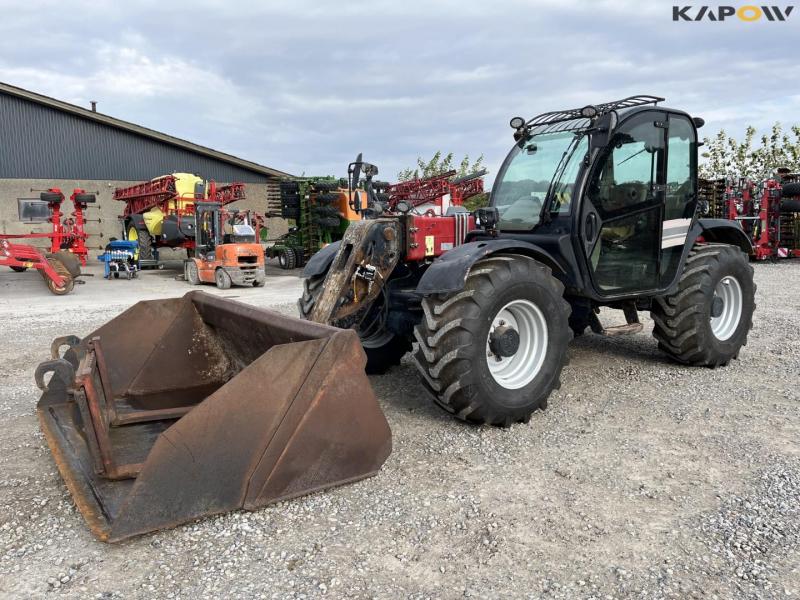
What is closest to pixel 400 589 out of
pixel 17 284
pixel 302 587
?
pixel 302 587

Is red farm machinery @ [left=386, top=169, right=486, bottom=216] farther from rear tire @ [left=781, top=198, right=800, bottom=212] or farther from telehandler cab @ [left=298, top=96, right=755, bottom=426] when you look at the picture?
telehandler cab @ [left=298, top=96, right=755, bottom=426]

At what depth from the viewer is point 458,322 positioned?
3736 millimetres

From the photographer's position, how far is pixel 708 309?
5340 millimetres

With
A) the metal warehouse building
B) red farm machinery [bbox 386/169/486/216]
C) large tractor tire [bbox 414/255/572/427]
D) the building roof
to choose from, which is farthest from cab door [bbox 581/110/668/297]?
the building roof

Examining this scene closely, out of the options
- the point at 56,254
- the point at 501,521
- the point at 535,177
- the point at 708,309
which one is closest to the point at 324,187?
the point at 56,254

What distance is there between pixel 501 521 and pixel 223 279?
11.0 metres

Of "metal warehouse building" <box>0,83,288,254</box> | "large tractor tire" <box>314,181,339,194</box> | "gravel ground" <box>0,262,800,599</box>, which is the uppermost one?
"metal warehouse building" <box>0,83,288,254</box>

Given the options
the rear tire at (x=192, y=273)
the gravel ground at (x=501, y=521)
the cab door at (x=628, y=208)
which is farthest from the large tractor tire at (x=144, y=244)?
the cab door at (x=628, y=208)

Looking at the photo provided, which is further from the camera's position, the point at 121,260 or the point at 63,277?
the point at 121,260

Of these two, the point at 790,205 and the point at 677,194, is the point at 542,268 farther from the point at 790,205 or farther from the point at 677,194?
the point at 790,205

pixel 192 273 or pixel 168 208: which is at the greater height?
pixel 168 208

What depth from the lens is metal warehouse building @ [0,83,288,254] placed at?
741 inches

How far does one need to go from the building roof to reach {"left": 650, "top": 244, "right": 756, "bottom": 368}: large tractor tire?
1913cm

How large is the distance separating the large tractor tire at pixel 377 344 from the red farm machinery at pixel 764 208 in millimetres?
13179
